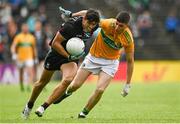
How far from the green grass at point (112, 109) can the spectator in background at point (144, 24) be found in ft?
39.3

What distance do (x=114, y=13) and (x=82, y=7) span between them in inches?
73.9

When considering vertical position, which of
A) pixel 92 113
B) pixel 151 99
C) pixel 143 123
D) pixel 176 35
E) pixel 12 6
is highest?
pixel 143 123

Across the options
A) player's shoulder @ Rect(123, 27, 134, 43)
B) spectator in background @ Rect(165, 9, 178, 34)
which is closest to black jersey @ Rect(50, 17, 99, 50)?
player's shoulder @ Rect(123, 27, 134, 43)

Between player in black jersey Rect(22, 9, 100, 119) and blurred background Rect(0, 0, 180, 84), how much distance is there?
1907 cm

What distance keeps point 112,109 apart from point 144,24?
70.0 ft

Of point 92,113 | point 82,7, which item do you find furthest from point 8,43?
point 92,113

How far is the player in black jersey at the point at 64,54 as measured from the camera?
52.3ft

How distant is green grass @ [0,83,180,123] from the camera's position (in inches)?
639

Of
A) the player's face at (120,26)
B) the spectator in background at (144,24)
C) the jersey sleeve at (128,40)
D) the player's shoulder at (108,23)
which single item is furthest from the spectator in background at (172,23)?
the player's face at (120,26)

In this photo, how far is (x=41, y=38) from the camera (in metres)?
34.2

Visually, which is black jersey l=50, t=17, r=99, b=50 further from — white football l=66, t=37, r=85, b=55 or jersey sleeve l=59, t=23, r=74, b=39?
white football l=66, t=37, r=85, b=55

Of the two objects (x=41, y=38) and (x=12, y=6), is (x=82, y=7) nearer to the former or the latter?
(x=12, y=6)

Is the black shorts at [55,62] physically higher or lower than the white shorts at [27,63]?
higher

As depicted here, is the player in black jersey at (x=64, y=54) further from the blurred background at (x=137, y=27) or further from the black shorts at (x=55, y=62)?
the blurred background at (x=137, y=27)
